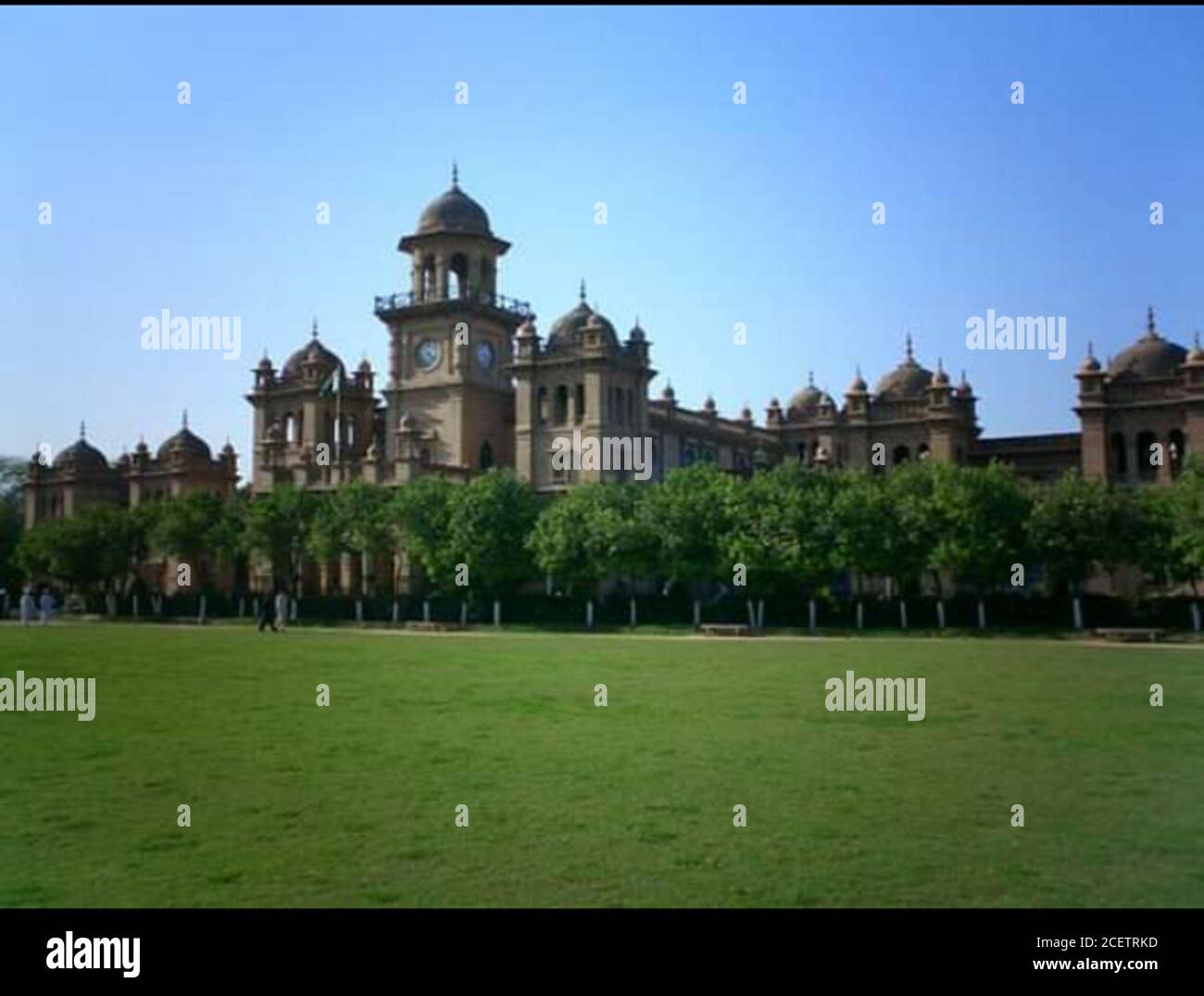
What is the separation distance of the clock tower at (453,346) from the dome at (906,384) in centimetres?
2524

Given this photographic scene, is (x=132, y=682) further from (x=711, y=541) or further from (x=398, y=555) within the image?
(x=398, y=555)

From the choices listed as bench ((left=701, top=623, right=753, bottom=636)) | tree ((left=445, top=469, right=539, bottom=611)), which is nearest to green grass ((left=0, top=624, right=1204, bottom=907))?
bench ((left=701, top=623, right=753, bottom=636))

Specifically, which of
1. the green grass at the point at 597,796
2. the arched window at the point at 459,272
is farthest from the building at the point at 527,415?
the green grass at the point at 597,796

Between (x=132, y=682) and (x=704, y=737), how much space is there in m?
12.7

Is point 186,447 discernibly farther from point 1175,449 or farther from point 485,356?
point 1175,449

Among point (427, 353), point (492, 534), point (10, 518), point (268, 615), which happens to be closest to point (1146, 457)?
point (492, 534)

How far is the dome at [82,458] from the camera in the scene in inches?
3706

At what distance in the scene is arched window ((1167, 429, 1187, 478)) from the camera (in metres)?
67.1

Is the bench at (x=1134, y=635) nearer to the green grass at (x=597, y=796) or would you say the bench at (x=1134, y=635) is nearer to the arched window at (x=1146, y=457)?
the green grass at (x=597, y=796)

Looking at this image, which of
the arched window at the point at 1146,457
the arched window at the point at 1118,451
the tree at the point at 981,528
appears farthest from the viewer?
the arched window at the point at 1118,451

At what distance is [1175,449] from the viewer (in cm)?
6800

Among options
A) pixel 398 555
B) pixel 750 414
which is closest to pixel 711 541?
pixel 398 555

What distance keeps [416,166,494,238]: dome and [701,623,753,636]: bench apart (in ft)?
109

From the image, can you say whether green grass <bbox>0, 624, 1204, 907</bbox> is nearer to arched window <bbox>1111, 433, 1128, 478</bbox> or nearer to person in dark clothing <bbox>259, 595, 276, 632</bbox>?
person in dark clothing <bbox>259, 595, 276, 632</bbox>
